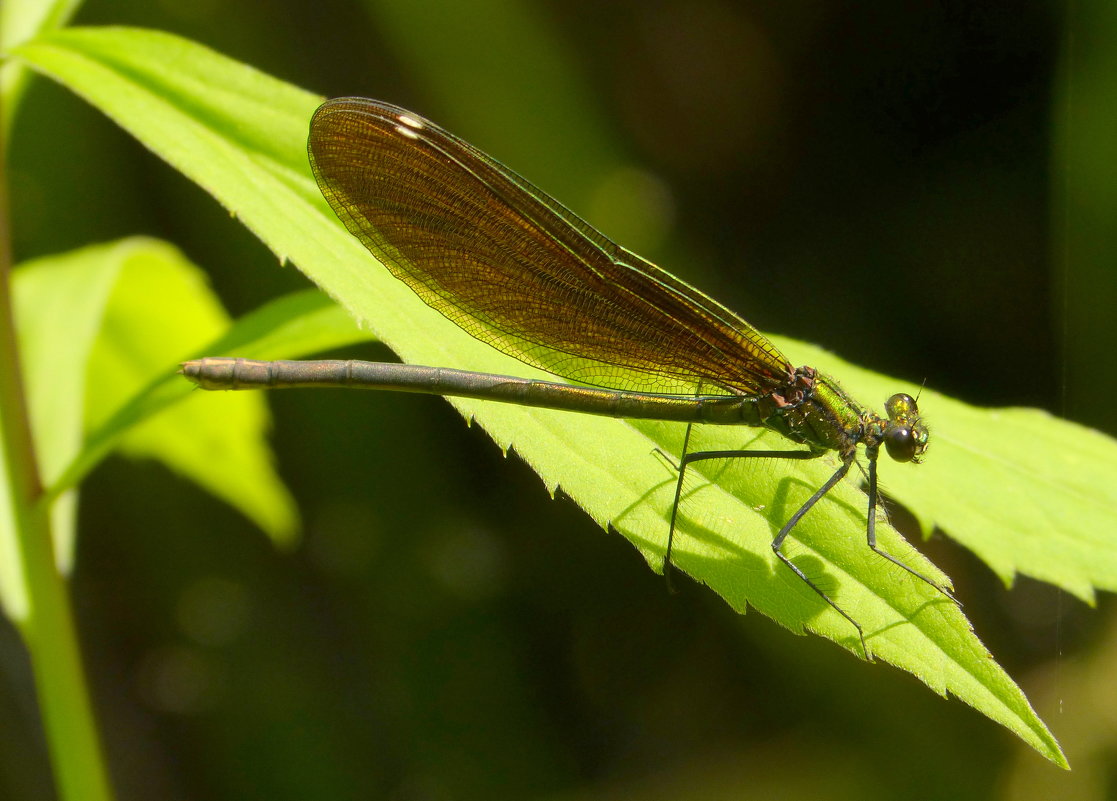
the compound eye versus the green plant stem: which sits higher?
the compound eye

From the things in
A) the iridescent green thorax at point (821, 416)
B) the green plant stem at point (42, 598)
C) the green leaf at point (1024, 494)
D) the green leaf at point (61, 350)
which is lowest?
the green plant stem at point (42, 598)

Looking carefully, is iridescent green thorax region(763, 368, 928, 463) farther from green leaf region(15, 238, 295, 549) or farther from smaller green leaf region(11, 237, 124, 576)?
smaller green leaf region(11, 237, 124, 576)

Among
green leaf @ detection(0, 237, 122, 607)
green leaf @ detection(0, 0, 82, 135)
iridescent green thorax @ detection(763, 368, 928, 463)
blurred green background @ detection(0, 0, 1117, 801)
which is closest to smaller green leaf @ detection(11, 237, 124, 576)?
green leaf @ detection(0, 237, 122, 607)

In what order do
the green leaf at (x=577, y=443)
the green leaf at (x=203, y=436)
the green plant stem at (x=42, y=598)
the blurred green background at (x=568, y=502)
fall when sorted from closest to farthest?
1. the green leaf at (x=577, y=443)
2. the green plant stem at (x=42, y=598)
3. the green leaf at (x=203, y=436)
4. the blurred green background at (x=568, y=502)

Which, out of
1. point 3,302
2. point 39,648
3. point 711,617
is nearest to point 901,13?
point 711,617

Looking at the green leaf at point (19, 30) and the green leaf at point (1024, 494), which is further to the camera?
the green leaf at point (19, 30)

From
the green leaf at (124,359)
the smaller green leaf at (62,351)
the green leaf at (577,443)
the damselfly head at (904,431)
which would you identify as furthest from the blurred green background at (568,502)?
the green leaf at (577,443)

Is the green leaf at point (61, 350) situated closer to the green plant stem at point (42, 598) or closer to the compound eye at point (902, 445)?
the green plant stem at point (42, 598)
